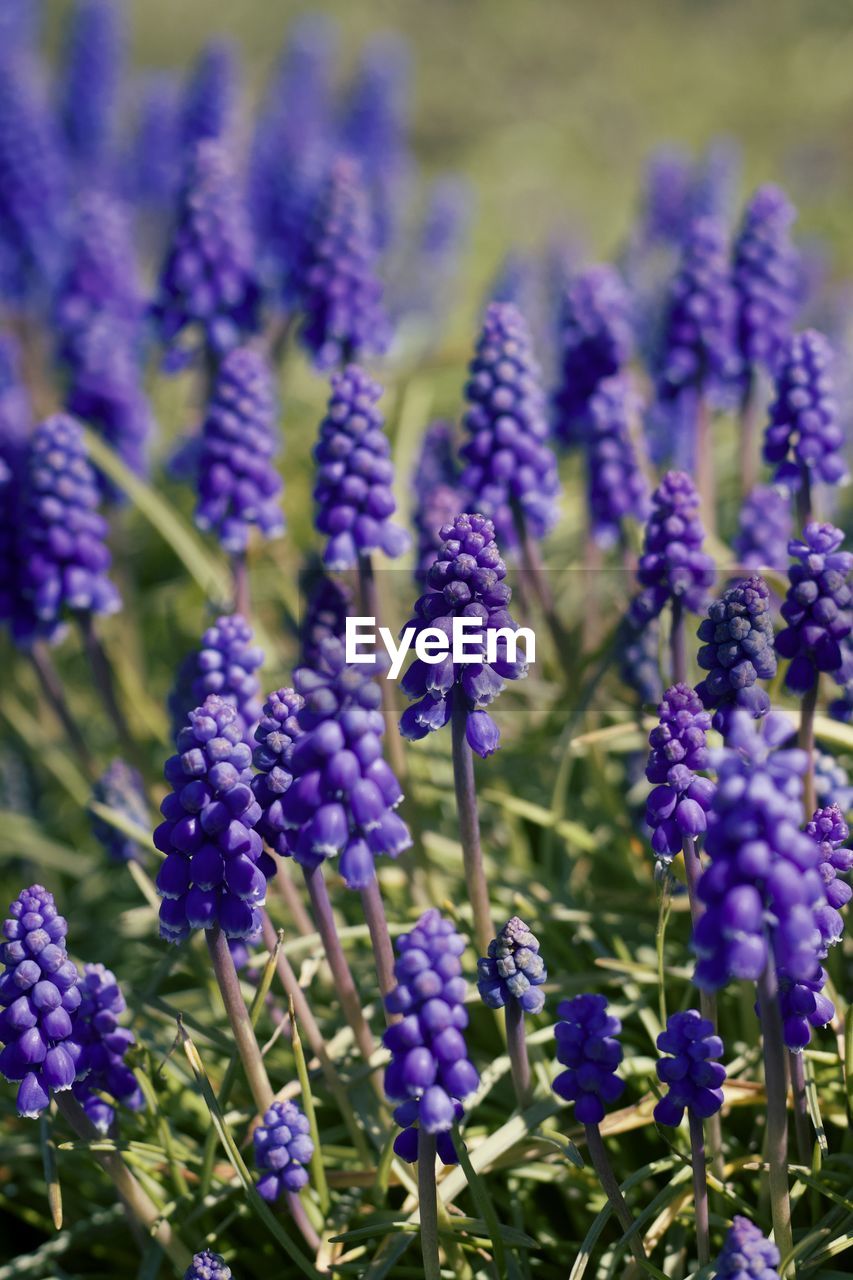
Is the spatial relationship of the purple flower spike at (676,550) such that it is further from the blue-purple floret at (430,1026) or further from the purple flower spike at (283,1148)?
the purple flower spike at (283,1148)

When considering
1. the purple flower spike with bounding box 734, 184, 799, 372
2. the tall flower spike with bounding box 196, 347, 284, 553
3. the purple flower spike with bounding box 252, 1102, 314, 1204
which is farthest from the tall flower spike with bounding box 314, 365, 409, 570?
the purple flower spike with bounding box 734, 184, 799, 372

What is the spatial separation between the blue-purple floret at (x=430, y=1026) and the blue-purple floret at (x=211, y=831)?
56 cm

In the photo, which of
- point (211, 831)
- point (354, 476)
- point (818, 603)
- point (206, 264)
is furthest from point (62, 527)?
point (818, 603)

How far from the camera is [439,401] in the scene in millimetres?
10898

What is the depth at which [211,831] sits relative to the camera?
11.3 ft

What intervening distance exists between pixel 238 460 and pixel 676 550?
2.03 meters

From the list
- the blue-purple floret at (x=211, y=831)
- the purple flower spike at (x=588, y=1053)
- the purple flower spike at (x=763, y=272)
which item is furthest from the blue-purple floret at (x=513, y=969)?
the purple flower spike at (x=763, y=272)

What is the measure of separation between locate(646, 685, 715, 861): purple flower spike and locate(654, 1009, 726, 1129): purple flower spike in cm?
50

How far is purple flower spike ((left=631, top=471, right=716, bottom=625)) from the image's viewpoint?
455 centimetres

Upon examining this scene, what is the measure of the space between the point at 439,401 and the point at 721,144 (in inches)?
124

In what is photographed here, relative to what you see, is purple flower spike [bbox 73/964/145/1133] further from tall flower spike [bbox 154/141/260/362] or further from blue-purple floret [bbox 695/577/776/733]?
tall flower spike [bbox 154/141/260/362]

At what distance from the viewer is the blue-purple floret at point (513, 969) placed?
346 cm

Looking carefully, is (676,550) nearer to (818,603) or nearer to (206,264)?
(818,603)

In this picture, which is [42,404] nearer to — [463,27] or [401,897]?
[401,897]
